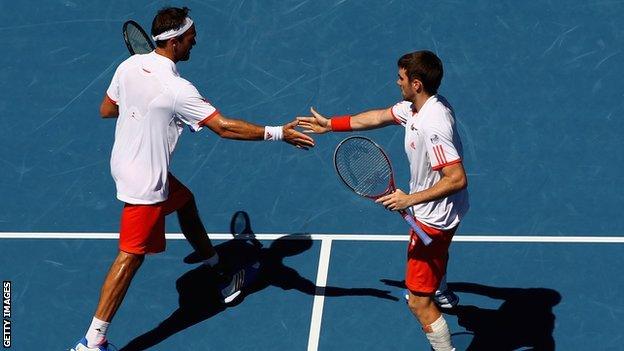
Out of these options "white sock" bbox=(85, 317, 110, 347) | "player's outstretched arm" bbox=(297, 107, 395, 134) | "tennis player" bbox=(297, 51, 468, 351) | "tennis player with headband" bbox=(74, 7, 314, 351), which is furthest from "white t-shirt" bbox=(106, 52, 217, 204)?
"tennis player" bbox=(297, 51, 468, 351)

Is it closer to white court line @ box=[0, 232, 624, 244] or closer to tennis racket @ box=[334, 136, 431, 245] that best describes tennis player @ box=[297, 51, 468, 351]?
tennis racket @ box=[334, 136, 431, 245]

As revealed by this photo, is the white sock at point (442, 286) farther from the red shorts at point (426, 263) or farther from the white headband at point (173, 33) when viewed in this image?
the white headband at point (173, 33)

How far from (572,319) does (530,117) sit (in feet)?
8.91

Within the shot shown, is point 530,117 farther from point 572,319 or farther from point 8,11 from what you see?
point 8,11

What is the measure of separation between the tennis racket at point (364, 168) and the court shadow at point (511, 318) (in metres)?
1.35

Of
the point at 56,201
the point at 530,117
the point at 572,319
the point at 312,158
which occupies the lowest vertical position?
the point at 572,319

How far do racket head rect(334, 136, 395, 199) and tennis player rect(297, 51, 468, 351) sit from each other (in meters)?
0.21

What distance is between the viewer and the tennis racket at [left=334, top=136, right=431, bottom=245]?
9.45m

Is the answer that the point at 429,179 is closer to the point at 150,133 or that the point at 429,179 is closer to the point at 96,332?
the point at 150,133

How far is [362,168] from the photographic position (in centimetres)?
961

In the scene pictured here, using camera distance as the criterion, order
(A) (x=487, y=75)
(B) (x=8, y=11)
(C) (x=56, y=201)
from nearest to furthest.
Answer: (C) (x=56, y=201)
(A) (x=487, y=75)
(B) (x=8, y=11)

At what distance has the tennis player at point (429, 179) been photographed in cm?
903

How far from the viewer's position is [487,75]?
12.9 meters

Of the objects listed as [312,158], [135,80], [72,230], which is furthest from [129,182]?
[312,158]
